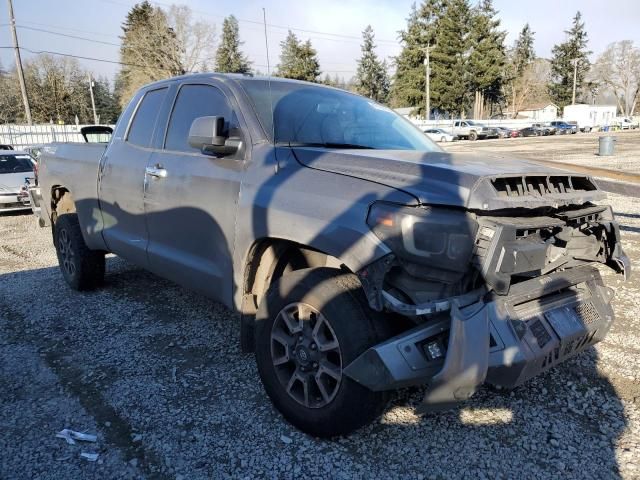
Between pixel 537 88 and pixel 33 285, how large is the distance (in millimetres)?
86036

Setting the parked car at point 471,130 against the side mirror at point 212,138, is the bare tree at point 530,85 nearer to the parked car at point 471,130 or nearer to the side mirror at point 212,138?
the parked car at point 471,130

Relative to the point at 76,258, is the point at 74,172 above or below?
above

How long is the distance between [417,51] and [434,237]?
204 ft

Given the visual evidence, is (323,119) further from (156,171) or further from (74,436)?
(74,436)

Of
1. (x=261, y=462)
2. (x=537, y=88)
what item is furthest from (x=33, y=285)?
(x=537, y=88)

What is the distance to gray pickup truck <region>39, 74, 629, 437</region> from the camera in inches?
88.0

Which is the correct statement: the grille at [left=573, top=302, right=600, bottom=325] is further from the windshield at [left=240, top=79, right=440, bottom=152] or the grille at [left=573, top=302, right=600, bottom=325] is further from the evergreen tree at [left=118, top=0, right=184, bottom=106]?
the evergreen tree at [left=118, top=0, right=184, bottom=106]

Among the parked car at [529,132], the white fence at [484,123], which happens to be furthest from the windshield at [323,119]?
the parked car at [529,132]

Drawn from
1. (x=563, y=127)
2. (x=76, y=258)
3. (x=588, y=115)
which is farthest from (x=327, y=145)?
(x=588, y=115)

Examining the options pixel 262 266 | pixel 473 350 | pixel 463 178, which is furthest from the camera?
pixel 262 266

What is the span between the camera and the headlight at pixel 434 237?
7.27 ft

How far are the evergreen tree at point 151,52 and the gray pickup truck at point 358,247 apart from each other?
47052 millimetres

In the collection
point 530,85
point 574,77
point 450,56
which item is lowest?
point 530,85

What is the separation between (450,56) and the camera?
59.3 m
